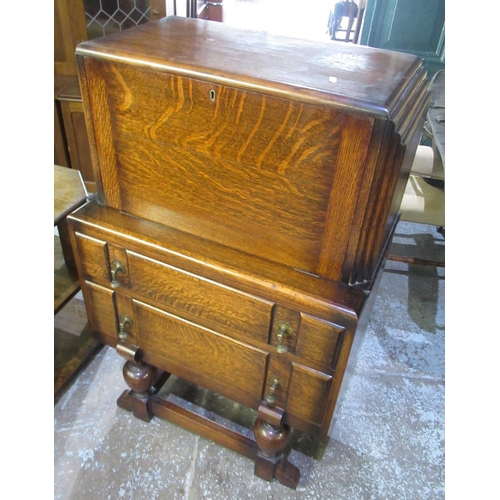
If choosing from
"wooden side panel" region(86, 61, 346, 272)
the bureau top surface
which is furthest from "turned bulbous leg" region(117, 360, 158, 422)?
the bureau top surface

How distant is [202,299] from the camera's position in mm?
977

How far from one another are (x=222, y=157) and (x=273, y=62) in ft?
0.67

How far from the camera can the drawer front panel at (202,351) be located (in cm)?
102

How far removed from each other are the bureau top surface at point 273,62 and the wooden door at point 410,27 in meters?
2.22

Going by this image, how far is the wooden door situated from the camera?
9.11 ft

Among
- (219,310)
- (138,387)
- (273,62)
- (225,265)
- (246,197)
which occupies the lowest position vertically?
(138,387)

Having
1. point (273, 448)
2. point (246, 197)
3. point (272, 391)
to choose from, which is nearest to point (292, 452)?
point (273, 448)

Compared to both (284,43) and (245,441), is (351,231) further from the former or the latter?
(245,441)

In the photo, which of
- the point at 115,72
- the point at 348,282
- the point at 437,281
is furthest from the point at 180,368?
the point at 437,281

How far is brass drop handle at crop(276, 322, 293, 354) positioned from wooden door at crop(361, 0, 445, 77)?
8.63ft

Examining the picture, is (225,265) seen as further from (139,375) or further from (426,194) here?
(426,194)

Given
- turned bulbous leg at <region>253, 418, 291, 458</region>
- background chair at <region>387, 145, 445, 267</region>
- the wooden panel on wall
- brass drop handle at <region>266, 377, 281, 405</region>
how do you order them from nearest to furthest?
brass drop handle at <region>266, 377, 281, 405</region> → turned bulbous leg at <region>253, 418, 291, 458</region> → background chair at <region>387, 145, 445, 267</region> → the wooden panel on wall

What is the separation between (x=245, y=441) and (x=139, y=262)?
24.9 inches

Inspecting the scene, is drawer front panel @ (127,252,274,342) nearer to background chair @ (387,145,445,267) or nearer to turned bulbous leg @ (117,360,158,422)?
turned bulbous leg @ (117,360,158,422)
